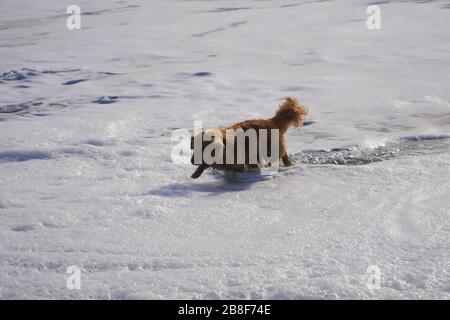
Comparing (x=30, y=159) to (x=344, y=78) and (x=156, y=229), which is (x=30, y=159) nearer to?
(x=156, y=229)

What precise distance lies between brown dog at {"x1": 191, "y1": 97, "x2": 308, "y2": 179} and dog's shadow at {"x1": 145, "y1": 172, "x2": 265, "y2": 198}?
0.29 feet

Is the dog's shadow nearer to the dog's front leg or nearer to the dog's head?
the dog's front leg

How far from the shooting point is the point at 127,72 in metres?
8.62

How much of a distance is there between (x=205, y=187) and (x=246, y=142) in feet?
1.53

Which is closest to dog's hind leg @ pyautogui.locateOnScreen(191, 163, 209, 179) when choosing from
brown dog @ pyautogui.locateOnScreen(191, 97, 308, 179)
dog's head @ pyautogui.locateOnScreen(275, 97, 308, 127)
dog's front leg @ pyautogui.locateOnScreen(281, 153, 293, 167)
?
brown dog @ pyautogui.locateOnScreen(191, 97, 308, 179)

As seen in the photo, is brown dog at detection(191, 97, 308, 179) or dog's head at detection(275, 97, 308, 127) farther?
dog's head at detection(275, 97, 308, 127)

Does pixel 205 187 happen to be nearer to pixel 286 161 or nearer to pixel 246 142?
pixel 246 142

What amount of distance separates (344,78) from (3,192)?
4753 millimetres

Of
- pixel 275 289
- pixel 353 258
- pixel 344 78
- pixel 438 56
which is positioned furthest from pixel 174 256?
pixel 438 56

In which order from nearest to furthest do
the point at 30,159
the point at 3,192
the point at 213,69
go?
the point at 3,192
the point at 30,159
the point at 213,69

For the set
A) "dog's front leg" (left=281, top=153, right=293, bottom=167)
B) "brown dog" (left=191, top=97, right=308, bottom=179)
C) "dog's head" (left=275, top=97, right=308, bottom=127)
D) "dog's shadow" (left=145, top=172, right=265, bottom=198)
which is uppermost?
"dog's head" (left=275, top=97, right=308, bottom=127)

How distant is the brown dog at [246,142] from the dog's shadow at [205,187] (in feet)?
0.29

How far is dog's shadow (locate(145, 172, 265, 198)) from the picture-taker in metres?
4.12
